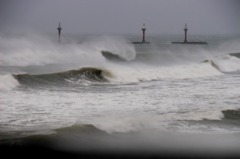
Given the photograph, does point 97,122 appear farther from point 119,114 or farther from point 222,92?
point 222,92

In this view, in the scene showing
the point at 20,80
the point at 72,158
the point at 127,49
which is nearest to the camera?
the point at 72,158

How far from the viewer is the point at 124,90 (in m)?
16.2

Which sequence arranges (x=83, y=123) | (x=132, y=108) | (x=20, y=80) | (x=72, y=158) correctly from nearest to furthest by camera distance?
1. (x=72, y=158)
2. (x=83, y=123)
3. (x=132, y=108)
4. (x=20, y=80)

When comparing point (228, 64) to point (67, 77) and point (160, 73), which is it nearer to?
point (160, 73)

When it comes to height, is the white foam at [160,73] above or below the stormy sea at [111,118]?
above

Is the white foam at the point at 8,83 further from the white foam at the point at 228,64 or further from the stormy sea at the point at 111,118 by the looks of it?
the white foam at the point at 228,64

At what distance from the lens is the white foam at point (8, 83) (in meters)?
15.9

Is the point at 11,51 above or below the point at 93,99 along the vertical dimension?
above

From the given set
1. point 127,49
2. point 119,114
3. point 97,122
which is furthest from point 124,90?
point 127,49

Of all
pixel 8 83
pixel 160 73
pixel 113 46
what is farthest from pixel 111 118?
pixel 113 46

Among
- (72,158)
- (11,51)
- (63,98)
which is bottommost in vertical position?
(72,158)

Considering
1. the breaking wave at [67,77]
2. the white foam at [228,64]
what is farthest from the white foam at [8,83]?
the white foam at [228,64]

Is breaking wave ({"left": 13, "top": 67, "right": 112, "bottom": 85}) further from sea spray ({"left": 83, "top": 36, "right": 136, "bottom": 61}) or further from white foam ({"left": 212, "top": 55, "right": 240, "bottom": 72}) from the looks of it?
sea spray ({"left": 83, "top": 36, "right": 136, "bottom": 61})

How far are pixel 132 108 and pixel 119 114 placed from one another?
1042 mm
